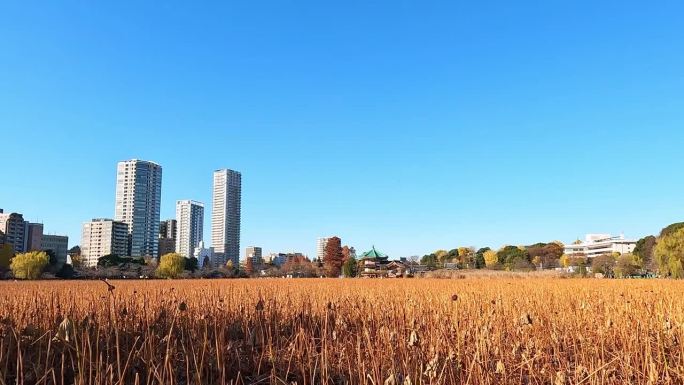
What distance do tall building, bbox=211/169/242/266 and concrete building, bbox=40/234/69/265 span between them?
147ft

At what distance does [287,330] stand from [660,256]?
49.4 m

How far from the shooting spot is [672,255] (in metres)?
42.5

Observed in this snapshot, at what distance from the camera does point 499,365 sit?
3.37m

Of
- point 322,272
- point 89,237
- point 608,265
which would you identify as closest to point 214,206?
point 89,237

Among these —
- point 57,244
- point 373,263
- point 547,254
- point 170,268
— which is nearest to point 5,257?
point 170,268

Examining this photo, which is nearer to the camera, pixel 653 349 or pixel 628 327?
pixel 653 349

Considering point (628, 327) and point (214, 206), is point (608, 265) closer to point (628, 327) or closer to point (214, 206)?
point (628, 327)

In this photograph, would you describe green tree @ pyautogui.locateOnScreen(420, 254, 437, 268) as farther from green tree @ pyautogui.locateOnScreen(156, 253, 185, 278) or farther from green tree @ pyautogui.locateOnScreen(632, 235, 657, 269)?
green tree @ pyautogui.locateOnScreen(156, 253, 185, 278)

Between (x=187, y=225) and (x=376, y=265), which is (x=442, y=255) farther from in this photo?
(x=187, y=225)

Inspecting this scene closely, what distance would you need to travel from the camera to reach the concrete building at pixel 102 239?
440 ft

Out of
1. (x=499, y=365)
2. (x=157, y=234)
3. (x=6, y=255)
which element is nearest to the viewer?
(x=499, y=365)

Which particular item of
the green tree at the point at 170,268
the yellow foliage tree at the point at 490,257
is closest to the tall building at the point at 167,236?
the green tree at the point at 170,268

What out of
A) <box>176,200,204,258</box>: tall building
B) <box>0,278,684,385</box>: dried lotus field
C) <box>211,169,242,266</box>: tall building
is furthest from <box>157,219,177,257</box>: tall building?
<box>0,278,684,385</box>: dried lotus field

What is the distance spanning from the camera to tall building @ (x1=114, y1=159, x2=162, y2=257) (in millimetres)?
148500
